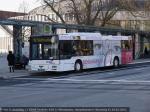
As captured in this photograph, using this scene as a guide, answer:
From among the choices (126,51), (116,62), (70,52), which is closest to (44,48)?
(70,52)

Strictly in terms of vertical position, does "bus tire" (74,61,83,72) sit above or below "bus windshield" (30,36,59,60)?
below

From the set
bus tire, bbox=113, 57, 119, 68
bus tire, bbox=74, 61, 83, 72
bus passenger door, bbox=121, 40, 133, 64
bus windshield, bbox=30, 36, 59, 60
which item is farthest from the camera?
bus passenger door, bbox=121, 40, 133, 64

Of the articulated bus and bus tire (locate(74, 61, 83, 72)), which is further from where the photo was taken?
bus tire (locate(74, 61, 83, 72))

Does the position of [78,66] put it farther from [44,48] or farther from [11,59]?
[11,59]

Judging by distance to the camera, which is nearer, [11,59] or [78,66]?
[11,59]

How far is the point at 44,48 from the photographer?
30453mm

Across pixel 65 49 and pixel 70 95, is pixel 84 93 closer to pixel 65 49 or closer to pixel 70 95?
pixel 70 95

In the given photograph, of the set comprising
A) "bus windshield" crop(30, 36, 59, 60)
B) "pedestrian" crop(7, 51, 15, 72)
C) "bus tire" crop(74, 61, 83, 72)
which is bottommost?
"bus tire" crop(74, 61, 83, 72)

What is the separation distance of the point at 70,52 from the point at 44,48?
181 centimetres

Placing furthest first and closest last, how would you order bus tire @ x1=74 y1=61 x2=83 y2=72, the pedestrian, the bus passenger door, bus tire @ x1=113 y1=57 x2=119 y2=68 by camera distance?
the bus passenger door
bus tire @ x1=113 y1=57 x2=119 y2=68
bus tire @ x1=74 y1=61 x2=83 y2=72
the pedestrian

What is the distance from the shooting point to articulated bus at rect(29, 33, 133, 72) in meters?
30.1

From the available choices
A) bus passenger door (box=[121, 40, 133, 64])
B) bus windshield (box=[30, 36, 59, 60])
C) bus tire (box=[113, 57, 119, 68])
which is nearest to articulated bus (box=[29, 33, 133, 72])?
bus windshield (box=[30, 36, 59, 60])

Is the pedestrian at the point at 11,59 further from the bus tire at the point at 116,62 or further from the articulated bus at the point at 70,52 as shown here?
the bus tire at the point at 116,62

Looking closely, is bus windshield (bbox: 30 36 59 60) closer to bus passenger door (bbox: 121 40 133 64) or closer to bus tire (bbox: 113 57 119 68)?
bus tire (bbox: 113 57 119 68)
